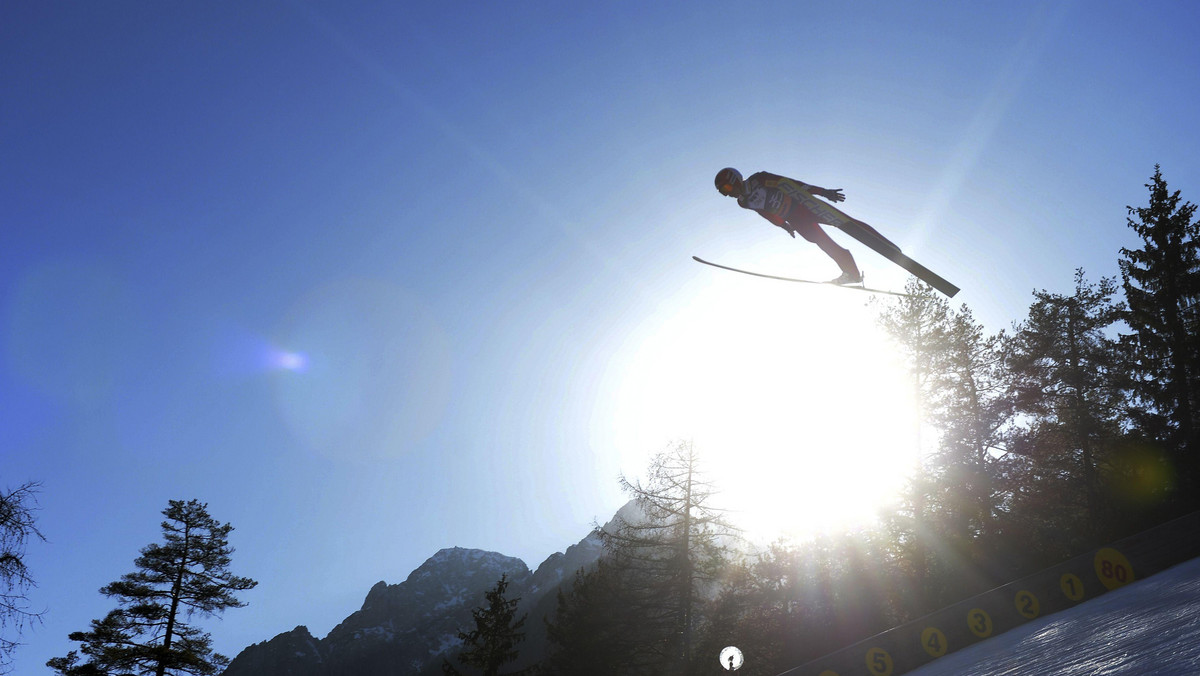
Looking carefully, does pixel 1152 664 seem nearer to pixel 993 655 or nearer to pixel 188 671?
pixel 993 655

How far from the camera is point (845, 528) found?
1074 inches

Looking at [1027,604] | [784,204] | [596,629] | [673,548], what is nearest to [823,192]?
[784,204]

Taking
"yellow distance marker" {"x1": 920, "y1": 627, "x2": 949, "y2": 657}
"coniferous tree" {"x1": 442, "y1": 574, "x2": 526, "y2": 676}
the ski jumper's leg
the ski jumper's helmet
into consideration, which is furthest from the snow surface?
"coniferous tree" {"x1": 442, "y1": 574, "x2": 526, "y2": 676}

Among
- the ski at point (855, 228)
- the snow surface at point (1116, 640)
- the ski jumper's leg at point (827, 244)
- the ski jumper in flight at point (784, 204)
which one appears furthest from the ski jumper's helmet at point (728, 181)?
the snow surface at point (1116, 640)

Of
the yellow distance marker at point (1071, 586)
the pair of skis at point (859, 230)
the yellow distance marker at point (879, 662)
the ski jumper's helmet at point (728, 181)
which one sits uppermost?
the ski jumper's helmet at point (728, 181)

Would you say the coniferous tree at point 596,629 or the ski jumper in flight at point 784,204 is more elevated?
the ski jumper in flight at point 784,204

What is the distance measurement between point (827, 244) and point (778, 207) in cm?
105

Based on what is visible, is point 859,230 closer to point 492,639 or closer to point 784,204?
point 784,204

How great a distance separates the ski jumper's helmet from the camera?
807cm

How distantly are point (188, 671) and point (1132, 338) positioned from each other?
38.1 m

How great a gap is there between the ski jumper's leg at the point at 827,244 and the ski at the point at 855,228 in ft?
1.16

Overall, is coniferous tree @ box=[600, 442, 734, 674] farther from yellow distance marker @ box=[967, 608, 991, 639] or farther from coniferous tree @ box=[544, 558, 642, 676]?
yellow distance marker @ box=[967, 608, 991, 639]

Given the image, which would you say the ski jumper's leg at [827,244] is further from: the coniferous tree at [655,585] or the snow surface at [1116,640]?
the coniferous tree at [655,585]

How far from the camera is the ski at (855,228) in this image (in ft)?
24.4
